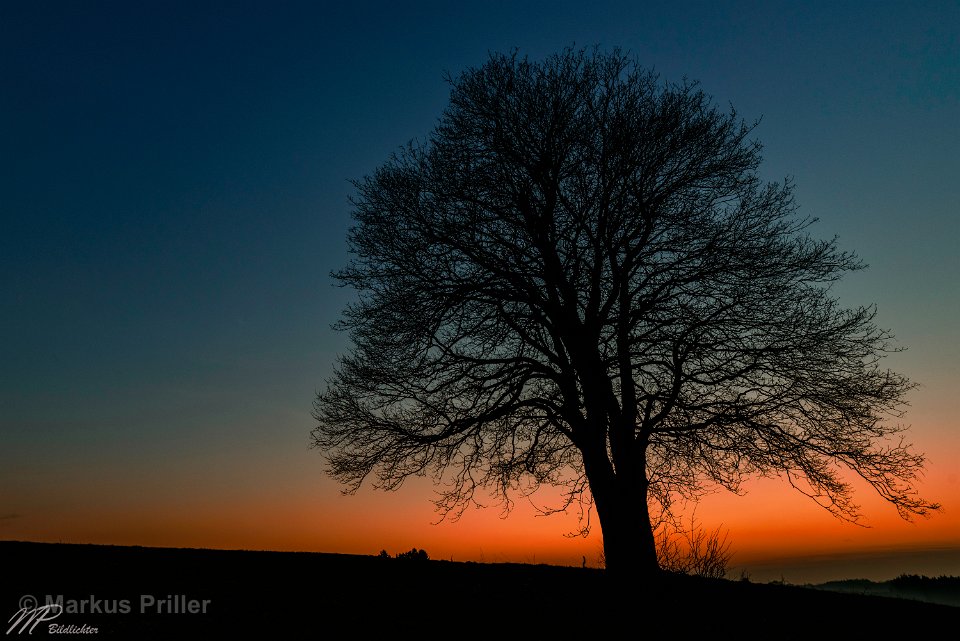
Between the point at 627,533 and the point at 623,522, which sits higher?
the point at 623,522

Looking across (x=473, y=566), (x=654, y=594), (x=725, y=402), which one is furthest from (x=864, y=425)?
(x=473, y=566)

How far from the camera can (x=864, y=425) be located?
12.5 metres

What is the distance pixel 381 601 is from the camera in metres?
8.70

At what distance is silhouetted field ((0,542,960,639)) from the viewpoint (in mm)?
7664

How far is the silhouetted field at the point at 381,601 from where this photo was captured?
25.1 feet

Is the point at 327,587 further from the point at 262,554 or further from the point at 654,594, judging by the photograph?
the point at 654,594
